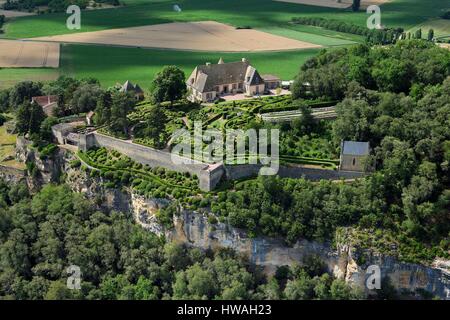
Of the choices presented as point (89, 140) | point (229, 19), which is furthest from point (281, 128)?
point (229, 19)

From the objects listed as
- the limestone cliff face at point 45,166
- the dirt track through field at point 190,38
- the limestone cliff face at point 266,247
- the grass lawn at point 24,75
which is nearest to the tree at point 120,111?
the limestone cliff face at point 45,166

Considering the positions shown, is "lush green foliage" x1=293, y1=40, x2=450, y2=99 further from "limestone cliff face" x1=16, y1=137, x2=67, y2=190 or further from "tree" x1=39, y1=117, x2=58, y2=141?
"tree" x1=39, y1=117, x2=58, y2=141

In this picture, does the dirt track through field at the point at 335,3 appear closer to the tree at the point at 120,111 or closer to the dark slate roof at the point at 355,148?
the tree at the point at 120,111

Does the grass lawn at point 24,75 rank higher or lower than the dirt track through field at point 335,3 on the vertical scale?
lower

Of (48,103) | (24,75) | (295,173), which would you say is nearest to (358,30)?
(24,75)

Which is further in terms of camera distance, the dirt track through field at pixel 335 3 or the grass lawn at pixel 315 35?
the dirt track through field at pixel 335 3

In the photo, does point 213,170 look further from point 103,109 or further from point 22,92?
point 22,92

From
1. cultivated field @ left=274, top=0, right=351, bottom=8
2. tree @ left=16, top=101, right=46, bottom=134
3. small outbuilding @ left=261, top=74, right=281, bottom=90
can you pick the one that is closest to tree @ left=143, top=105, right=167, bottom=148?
tree @ left=16, top=101, right=46, bottom=134

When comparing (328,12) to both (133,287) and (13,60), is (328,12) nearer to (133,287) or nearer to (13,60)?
(13,60)
